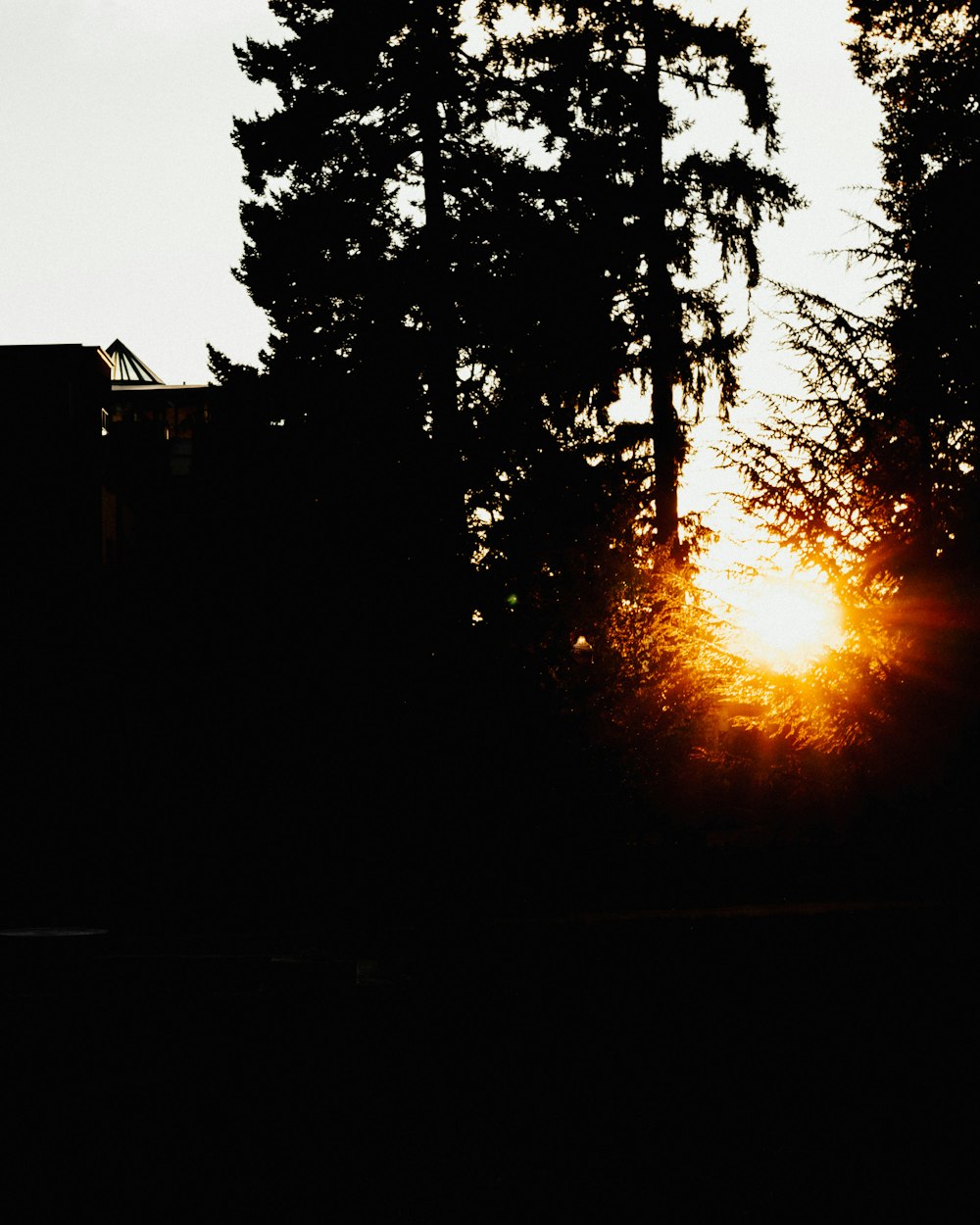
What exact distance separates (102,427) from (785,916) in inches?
917

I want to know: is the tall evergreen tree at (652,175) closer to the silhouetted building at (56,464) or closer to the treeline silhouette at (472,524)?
the treeline silhouette at (472,524)

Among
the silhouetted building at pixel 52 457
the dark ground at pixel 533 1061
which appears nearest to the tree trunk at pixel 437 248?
the silhouetted building at pixel 52 457

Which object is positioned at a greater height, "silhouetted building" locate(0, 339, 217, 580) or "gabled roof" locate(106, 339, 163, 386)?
"gabled roof" locate(106, 339, 163, 386)

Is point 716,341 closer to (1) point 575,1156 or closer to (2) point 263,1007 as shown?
(2) point 263,1007

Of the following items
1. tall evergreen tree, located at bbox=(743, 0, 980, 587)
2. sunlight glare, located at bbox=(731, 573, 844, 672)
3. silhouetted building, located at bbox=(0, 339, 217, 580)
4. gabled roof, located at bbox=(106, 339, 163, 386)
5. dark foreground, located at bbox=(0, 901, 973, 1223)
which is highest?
gabled roof, located at bbox=(106, 339, 163, 386)

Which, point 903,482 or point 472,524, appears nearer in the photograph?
point 903,482

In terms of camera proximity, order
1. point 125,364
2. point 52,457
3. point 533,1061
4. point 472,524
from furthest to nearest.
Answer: point 125,364, point 52,457, point 472,524, point 533,1061

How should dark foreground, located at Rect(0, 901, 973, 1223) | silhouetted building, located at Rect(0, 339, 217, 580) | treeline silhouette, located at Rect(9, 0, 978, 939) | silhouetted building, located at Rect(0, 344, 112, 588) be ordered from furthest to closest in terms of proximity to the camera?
1. silhouetted building, located at Rect(0, 344, 112, 588)
2. silhouetted building, located at Rect(0, 339, 217, 580)
3. treeline silhouette, located at Rect(9, 0, 978, 939)
4. dark foreground, located at Rect(0, 901, 973, 1223)

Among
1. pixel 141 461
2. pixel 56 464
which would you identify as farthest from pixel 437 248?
pixel 141 461

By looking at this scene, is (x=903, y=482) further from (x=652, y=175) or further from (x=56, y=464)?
(x=56, y=464)

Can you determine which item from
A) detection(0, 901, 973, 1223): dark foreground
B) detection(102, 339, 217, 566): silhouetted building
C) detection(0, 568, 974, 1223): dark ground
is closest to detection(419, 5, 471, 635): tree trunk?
Result: detection(102, 339, 217, 566): silhouetted building

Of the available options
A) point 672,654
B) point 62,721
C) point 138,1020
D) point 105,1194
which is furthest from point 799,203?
point 105,1194

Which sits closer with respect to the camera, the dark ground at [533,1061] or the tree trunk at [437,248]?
the dark ground at [533,1061]

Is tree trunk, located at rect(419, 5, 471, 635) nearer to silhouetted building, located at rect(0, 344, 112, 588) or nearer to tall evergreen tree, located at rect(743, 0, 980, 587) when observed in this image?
silhouetted building, located at rect(0, 344, 112, 588)
